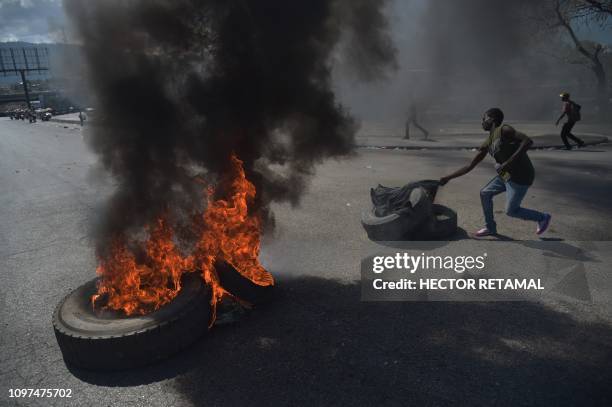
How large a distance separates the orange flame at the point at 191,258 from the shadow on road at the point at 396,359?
0.56 meters

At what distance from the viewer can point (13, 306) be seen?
4.89m

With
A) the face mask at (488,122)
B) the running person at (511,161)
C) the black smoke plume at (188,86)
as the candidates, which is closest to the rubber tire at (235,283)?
the black smoke plume at (188,86)

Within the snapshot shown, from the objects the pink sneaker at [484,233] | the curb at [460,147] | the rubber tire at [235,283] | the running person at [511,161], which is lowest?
the curb at [460,147]

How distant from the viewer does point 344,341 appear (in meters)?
3.81

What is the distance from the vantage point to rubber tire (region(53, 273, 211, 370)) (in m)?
3.50

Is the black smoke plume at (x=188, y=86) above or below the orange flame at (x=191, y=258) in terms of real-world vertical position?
above

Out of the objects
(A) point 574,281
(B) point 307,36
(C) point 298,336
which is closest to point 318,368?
(C) point 298,336

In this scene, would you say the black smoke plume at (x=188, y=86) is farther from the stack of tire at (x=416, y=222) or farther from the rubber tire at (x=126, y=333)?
the stack of tire at (x=416, y=222)

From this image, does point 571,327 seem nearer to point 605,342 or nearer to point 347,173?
point 605,342

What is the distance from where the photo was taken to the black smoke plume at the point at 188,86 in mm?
4383

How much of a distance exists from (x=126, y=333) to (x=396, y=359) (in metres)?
2.21

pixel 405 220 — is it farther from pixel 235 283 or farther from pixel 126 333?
pixel 126 333

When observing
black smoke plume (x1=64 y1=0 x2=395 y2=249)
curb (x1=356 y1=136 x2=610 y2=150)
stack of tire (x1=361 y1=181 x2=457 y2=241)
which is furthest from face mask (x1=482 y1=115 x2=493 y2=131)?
curb (x1=356 y1=136 x2=610 y2=150)

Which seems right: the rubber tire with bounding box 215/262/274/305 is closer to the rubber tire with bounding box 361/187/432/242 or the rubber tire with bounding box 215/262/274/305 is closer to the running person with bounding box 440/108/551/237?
the rubber tire with bounding box 361/187/432/242
